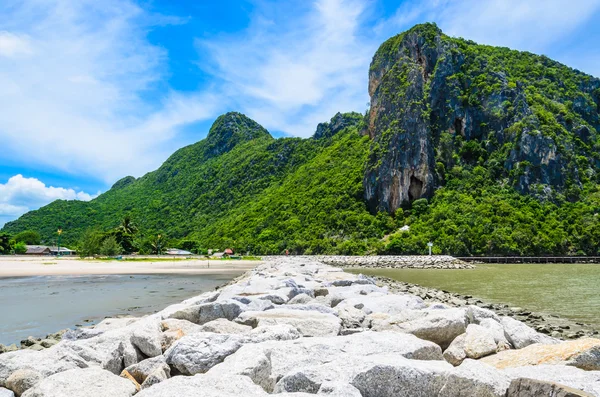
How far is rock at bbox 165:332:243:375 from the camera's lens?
4422 millimetres

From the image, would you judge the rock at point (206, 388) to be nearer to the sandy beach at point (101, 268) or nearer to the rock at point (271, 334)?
the rock at point (271, 334)

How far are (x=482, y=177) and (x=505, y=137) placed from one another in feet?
29.5

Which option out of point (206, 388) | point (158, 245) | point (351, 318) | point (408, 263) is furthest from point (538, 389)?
point (158, 245)

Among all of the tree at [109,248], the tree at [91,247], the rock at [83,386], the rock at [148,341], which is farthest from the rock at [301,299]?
the tree at [91,247]

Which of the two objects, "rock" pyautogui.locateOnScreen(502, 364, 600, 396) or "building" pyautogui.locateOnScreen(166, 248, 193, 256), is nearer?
"rock" pyautogui.locateOnScreen(502, 364, 600, 396)

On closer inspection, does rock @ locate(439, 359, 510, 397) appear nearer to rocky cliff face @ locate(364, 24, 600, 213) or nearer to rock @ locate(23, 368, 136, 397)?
rock @ locate(23, 368, 136, 397)

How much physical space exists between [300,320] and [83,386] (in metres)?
3.41

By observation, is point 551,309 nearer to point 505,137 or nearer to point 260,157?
point 505,137

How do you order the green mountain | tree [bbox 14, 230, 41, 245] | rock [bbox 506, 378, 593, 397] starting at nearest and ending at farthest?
rock [bbox 506, 378, 593, 397] → the green mountain → tree [bbox 14, 230, 41, 245]

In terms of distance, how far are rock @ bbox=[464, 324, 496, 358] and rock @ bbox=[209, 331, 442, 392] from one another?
2.67 ft

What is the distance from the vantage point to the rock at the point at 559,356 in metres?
4.27

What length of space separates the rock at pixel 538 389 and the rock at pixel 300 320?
10.2ft

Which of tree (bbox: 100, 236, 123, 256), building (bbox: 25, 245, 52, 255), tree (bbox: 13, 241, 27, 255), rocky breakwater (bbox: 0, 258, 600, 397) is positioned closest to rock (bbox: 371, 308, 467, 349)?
rocky breakwater (bbox: 0, 258, 600, 397)

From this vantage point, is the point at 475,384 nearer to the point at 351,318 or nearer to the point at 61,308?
the point at 351,318
